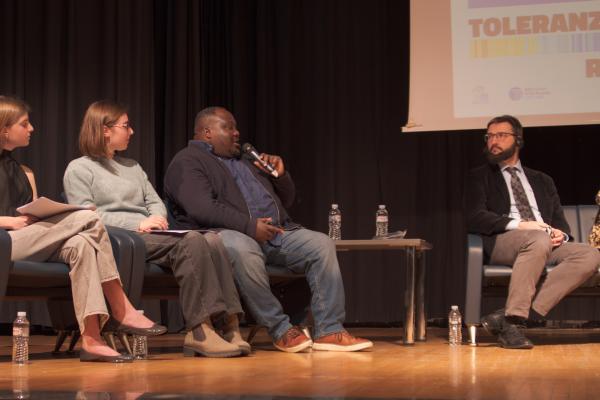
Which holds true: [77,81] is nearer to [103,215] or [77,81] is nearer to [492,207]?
[103,215]

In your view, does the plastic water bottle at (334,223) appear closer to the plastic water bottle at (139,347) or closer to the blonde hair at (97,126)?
the blonde hair at (97,126)

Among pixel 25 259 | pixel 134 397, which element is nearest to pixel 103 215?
pixel 25 259

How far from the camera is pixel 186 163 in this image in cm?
402

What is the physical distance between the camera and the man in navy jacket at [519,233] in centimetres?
412

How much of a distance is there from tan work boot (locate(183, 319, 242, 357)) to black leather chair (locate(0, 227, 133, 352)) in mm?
318

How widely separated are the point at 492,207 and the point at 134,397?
2.75m

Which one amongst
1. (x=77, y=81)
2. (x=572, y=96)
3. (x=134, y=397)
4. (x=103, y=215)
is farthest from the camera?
(x=77, y=81)

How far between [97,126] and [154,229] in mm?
494

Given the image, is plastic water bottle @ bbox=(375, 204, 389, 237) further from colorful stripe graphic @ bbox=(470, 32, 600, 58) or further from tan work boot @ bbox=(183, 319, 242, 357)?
tan work boot @ bbox=(183, 319, 242, 357)

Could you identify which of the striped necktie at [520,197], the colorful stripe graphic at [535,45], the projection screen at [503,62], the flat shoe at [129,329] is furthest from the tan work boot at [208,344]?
the colorful stripe graphic at [535,45]

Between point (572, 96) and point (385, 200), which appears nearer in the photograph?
point (572, 96)

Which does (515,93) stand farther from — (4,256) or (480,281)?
(4,256)

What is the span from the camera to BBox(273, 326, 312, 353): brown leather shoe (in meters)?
3.75

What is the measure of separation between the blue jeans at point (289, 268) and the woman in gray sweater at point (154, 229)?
0.42 ft
